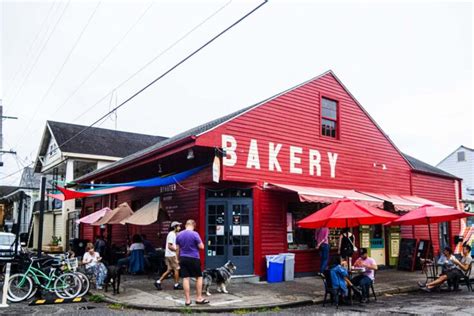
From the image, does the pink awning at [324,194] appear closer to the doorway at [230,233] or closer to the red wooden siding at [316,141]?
the red wooden siding at [316,141]

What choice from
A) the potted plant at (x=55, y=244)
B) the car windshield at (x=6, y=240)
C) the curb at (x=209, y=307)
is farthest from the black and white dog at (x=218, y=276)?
the potted plant at (x=55, y=244)

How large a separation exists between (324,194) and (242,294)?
4.64 metres

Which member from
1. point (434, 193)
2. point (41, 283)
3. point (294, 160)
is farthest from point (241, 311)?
point (434, 193)

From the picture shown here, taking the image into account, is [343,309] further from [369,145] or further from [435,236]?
[435,236]

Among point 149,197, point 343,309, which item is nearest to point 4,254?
point 149,197

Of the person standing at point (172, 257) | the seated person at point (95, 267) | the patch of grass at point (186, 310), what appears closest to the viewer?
the patch of grass at point (186, 310)

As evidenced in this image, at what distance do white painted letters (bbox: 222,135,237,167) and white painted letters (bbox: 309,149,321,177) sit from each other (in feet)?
10.6

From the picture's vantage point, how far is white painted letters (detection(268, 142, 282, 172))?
563 inches

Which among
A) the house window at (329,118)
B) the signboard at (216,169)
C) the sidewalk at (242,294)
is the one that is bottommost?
the sidewalk at (242,294)

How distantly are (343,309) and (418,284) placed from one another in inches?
177

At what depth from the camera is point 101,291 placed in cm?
1155

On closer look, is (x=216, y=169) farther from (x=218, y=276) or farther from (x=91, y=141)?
(x=91, y=141)

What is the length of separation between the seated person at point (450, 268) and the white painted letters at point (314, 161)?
15.5ft

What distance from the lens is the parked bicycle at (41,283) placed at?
10.4 metres
